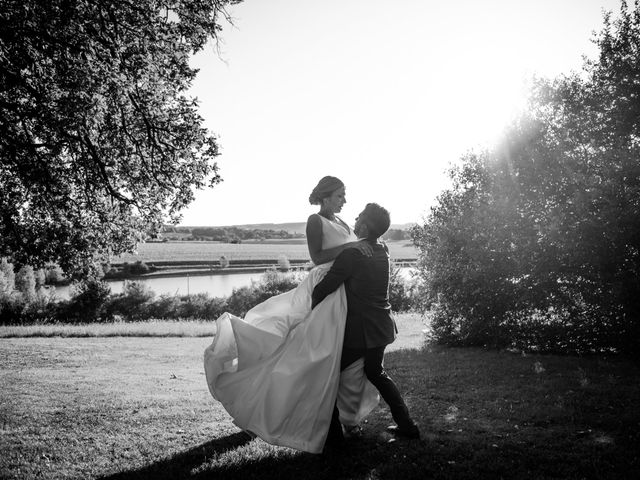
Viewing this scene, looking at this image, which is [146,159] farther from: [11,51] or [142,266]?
[142,266]

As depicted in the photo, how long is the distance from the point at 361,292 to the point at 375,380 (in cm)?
115

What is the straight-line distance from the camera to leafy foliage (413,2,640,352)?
1040cm

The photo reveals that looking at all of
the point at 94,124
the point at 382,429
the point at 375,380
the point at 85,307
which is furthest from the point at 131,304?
the point at 375,380

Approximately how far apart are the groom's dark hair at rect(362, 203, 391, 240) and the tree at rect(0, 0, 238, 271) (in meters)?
6.71

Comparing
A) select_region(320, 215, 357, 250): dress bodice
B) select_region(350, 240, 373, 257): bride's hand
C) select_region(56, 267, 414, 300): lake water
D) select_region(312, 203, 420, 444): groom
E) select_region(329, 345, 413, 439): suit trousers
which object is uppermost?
select_region(320, 215, 357, 250): dress bodice

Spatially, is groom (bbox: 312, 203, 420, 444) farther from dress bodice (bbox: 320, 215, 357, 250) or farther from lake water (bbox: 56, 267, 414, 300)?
lake water (bbox: 56, 267, 414, 300)

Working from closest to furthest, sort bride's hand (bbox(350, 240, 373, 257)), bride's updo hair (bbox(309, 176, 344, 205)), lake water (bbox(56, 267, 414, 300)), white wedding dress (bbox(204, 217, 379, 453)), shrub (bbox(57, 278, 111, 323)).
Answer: white wedding dress (bbox(204, 217, 379, 453))
bride's hand (bbox(350, 240, 373, 257))
bride's updo hair (bbox(309, 176, 344, 205))
shrub (bbox(57, 278, 111, 323))
lake water (bbox(56, 267, 414, 300))

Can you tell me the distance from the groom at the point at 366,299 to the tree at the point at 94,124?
680 centimetres

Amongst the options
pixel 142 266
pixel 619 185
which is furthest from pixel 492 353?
pixel 142 266

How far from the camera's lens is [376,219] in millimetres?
5340

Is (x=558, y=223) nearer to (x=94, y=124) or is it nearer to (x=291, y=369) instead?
(x=291, y=369)

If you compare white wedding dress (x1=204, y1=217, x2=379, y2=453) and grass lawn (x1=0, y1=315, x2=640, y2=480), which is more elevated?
white wedding dress (x1=204, y1=217, x2=379, y2=453)

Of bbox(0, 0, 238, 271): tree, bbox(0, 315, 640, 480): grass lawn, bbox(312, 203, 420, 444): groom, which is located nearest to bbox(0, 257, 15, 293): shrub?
bbox(0, 0, 238, 271): tree

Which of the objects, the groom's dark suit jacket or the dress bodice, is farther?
the dress bodice
